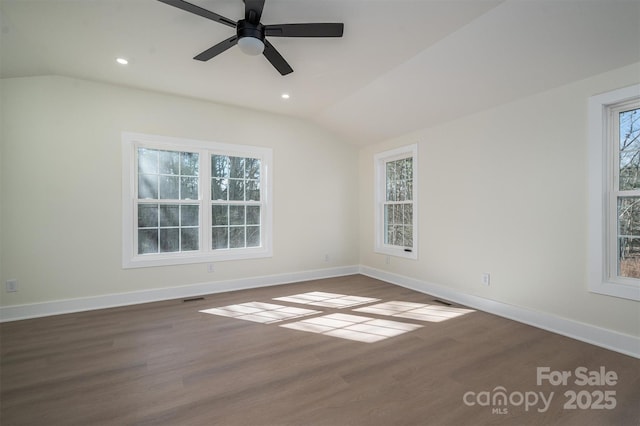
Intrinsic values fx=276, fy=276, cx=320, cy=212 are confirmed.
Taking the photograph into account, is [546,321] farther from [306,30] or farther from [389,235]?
[306,30]

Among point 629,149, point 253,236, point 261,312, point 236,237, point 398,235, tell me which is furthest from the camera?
point 398,235

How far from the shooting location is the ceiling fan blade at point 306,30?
201 cm

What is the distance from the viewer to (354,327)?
2.88m

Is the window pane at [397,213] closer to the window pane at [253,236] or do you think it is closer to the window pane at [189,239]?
the window pane at [253,236]

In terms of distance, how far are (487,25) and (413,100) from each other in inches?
49.6

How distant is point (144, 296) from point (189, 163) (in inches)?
75.8

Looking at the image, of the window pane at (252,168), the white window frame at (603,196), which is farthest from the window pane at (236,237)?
the white window frame at (603,196)

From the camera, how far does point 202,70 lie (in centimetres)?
317

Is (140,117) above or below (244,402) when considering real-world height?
above

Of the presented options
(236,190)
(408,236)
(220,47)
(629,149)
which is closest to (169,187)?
(236,190)

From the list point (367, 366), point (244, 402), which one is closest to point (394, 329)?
point (367, 366)

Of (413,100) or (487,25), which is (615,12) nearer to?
(487,25)

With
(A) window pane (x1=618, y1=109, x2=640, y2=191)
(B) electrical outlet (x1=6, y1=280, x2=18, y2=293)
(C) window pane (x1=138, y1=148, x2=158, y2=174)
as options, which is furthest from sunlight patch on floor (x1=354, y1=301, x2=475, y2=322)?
(B) electrical outlet (x1=6, y1=280, x2=18, y2=293)

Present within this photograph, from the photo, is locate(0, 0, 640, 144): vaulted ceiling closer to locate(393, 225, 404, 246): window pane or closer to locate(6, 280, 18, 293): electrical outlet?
locate(393, 225, 404, 246): window pane
